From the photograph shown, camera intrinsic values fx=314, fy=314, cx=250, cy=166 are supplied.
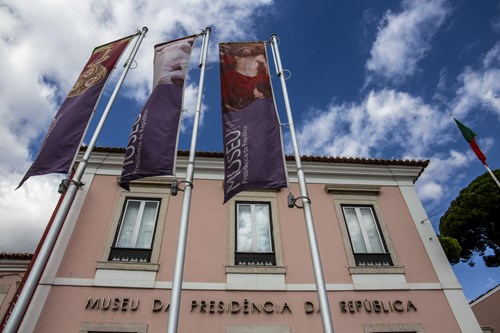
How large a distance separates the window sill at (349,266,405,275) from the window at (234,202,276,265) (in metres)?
1.96

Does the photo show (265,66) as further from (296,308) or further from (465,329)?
(465,329)

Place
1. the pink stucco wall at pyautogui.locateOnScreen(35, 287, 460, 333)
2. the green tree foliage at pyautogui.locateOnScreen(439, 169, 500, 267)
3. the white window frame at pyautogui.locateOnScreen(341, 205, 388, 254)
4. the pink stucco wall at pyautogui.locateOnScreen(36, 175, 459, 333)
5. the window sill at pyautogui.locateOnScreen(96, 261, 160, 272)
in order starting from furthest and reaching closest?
the green tree foliage at pyautogui.locateOnScreen(439, 169, 500, 267)
the white window frame at pyautogui.locateOnScreen(341, 205, 388, 254)
the window sill at pyautogui.locateOnScreen(96, 261, 160, 272)
the pink stucco wall at pyautogui.locateOnScreen(36, 175, 459, 333)
the pink stucco wall at pyautogui.locateOnScreen(35, 287, 460, 333)

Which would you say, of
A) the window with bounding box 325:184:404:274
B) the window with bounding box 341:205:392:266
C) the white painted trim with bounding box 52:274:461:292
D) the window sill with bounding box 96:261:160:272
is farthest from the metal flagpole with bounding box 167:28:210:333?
the window with bounding box 341:205:392:266

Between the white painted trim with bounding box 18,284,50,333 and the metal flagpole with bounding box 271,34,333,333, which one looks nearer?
the metal flagpole with bounding box 271,34,333,333

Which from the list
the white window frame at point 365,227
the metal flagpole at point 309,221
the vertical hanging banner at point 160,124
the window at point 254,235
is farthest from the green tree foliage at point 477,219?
the vertical hanging banner at point 160,124

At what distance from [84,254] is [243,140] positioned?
4982 millimetres

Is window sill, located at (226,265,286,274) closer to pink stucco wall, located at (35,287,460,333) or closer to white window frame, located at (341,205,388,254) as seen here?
pink stucco wall, located at (35,287,460,333)

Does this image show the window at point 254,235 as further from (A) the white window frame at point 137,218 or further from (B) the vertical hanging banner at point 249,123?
(B) the vertical hanging banner at point 249,123

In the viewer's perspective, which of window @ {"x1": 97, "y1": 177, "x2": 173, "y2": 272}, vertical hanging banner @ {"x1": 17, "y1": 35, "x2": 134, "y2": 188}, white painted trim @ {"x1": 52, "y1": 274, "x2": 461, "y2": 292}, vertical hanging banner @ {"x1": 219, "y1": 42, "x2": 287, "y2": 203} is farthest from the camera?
window @ {"x1": 97, "y1": 177, "x2": 173, "y2": 272}

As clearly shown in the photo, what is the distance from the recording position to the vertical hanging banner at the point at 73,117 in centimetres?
522

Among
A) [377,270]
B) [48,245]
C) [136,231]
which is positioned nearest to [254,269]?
[377,270]

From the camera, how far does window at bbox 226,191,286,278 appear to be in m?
7.44

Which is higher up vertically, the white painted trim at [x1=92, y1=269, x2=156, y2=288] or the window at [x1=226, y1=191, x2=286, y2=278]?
the window at [x1=226, y1=191, x2=286, y2=278]

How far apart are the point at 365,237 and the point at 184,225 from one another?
563 cm
